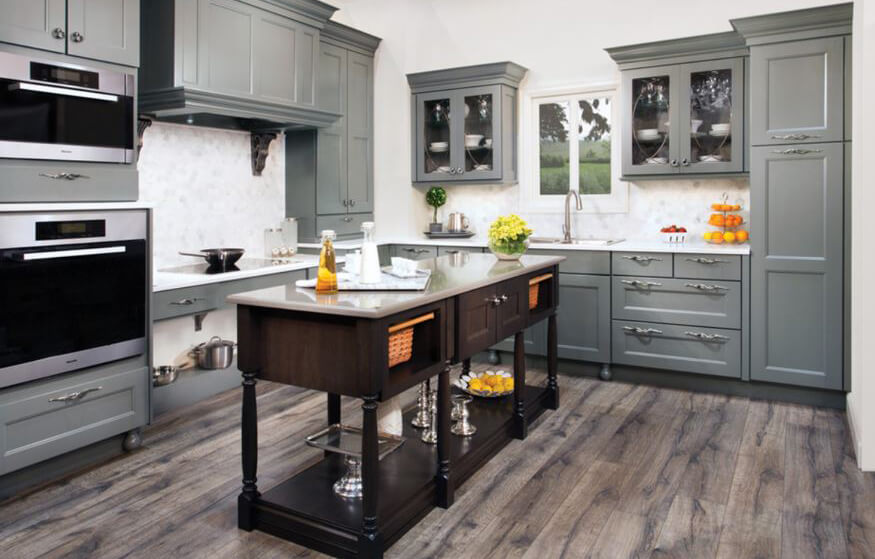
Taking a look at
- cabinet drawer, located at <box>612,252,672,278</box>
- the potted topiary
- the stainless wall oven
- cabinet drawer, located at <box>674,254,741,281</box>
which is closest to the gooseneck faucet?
cabinet drawer, located at <box>612,252,672,278</box>

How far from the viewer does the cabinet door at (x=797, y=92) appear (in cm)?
410

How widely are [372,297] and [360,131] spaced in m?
3.44

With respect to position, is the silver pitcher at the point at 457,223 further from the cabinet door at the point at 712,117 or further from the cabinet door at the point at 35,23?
the cabinet door at the point at 35,23

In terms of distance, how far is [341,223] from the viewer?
5.54m

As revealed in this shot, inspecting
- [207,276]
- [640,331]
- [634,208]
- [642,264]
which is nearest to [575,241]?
[634,208]

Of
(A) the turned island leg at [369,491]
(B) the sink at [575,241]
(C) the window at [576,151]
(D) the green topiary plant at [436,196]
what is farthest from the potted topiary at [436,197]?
(A) the turned island leg at [369,491]

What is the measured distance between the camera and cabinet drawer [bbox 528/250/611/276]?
4809mm

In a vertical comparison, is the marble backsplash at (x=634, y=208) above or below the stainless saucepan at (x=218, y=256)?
above

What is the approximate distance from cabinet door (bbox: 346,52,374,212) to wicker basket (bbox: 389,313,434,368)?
10.2 feet

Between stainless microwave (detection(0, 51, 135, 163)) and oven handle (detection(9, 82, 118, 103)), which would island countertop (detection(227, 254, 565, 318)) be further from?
oven handle (detection(9, 82, 118, 103))

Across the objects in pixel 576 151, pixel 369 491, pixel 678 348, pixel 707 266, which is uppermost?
pixel 576 151

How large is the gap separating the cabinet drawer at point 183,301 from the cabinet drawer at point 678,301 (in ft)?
8.61

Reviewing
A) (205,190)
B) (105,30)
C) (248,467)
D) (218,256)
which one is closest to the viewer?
(248,467)

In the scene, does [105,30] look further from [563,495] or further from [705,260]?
[705,260]
